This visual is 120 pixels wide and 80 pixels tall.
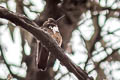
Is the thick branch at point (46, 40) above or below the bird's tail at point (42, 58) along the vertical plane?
above

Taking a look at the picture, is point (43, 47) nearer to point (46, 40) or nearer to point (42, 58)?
point (42, 58)

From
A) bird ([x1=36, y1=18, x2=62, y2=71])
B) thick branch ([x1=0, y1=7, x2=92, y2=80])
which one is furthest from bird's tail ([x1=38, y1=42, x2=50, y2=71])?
thick branch ([x1=0, y1=7, x2=92, y2=80])

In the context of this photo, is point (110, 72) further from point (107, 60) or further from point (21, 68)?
point (21, 68)

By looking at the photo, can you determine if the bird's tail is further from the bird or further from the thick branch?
the thick branch

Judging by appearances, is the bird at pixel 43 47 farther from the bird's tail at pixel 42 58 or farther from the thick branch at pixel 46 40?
the thick branch at pixel 46 40

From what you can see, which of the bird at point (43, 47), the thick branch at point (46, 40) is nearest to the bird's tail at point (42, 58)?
the bird at point (43, 47)

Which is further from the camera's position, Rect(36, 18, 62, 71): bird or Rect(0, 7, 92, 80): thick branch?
Rect(36, 18, 62, 71): bird

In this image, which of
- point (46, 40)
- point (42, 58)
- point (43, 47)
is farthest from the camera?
point (42, 58)

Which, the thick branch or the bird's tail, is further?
Answer: the bird's tail

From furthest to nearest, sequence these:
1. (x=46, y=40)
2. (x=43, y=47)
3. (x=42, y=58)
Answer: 1. (x=42, y=58)
2. (x=43, y=47)
3. (x=46, y=40)

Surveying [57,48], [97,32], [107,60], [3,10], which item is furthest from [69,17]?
[3,10]

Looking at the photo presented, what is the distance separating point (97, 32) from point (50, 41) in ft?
7.61

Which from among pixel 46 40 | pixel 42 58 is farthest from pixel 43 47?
pixel 46 40

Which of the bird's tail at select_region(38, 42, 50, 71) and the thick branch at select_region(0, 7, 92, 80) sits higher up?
the thick branch at select_region(0, 7, 92, 80)
